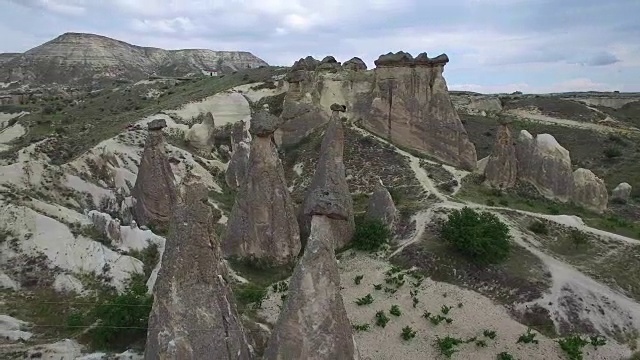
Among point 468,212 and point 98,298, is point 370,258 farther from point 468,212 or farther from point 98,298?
point 98,298

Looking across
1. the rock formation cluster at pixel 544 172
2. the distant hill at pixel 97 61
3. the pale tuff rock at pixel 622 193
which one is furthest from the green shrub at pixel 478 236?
the distant hill at pixel 97 61

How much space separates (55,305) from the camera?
1336cm

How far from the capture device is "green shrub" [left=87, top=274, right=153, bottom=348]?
11.6 metres

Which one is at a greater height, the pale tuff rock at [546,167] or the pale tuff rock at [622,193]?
the pale tuff rock at [546,167]

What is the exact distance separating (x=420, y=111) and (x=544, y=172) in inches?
310

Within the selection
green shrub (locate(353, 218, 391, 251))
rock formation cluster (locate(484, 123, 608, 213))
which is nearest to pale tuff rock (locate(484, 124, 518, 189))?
rock formation cluster (locate(484, 123, 608, 213))

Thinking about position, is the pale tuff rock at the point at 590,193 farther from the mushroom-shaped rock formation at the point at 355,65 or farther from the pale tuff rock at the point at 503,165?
the mushroom-shaped rock formation at the point at 355,65

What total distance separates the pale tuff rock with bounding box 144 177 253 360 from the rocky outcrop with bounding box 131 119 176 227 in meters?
11.5

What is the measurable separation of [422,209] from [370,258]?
3725mm

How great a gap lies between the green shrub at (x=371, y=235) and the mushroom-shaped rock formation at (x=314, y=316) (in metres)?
8.82

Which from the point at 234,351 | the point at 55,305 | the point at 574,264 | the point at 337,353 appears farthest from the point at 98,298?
the point at 574,264

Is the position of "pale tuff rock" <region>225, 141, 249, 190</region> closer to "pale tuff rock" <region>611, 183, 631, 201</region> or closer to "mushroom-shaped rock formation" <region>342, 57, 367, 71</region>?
"mushroom-shaped rock formation" <region>342, 57, 367, 71</region>

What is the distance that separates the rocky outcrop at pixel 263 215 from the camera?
17.2m

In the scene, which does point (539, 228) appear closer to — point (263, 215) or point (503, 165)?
point (503, 165)
